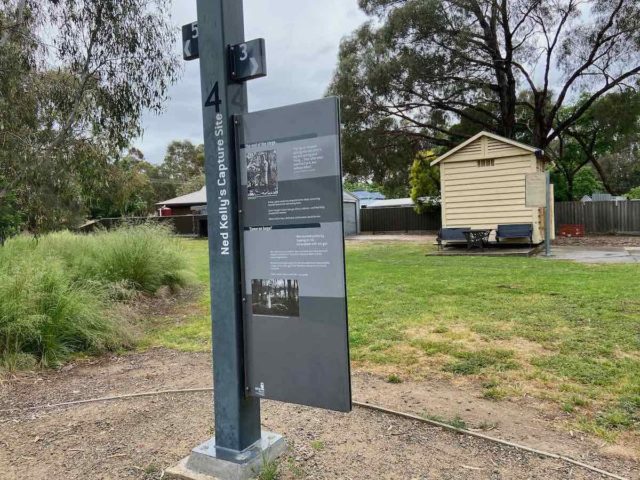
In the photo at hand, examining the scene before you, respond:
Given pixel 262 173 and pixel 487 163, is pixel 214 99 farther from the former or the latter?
pixel 487 163

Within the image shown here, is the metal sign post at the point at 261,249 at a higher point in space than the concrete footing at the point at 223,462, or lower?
higher

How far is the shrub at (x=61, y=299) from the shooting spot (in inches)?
183

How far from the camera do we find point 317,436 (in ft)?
10.1

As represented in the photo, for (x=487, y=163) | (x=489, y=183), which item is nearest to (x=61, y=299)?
(x=489, y=183)

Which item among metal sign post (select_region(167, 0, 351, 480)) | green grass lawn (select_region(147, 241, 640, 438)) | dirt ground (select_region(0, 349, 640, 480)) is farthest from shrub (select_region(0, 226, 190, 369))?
metal sign post (select_region(167, 0, 351, 480))

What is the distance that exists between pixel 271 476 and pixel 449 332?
3260mm

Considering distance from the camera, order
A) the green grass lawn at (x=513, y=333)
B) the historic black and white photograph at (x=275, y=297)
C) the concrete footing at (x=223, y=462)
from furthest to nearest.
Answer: the green grass lawn at (x=513, y=333) < the concrete footing at (x=223, y=462) < the historic black and white photograph at (x=275, y=297)

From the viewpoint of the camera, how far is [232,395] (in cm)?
258

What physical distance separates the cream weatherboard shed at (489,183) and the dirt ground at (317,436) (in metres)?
11.6

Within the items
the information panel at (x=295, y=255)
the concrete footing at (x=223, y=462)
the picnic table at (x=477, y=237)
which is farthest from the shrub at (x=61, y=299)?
the picnic table at (x=477, y=237)

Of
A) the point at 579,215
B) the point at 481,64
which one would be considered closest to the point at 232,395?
the point at 481,64

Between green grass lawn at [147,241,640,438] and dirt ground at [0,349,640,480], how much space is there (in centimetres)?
32

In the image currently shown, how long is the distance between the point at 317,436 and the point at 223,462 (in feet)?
2.26

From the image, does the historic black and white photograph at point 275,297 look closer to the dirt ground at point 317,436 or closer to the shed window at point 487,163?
the dirt ground at point 317,436
